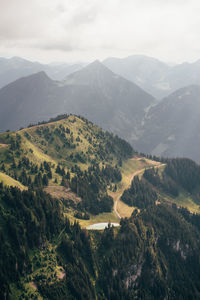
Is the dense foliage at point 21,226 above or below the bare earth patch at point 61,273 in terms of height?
above

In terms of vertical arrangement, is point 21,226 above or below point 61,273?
above

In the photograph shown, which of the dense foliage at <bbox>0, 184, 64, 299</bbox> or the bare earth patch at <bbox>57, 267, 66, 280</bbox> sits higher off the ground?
the dense foliage at <bbox>0, 184, 64, 299</bbox>

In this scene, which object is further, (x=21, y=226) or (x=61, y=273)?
(x=21, y=226)

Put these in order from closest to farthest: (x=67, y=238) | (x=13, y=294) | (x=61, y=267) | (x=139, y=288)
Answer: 1. (x=13, y=294)
2. (x=61, y=267)
3. (x=67, y=238)
4. (x=139, y=288)

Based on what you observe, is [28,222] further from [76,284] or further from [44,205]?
[76,284]

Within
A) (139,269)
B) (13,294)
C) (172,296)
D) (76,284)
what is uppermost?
(13,294)

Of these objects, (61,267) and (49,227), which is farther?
(49,227)

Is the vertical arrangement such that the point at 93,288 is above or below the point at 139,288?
above

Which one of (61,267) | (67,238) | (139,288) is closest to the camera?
(61,267)

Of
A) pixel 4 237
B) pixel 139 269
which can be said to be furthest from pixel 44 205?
pixel 139 269

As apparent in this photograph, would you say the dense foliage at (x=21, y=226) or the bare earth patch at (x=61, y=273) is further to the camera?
the bare earth patch at (x=61, y=273)

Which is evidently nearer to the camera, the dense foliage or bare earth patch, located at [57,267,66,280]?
the dense foliage
